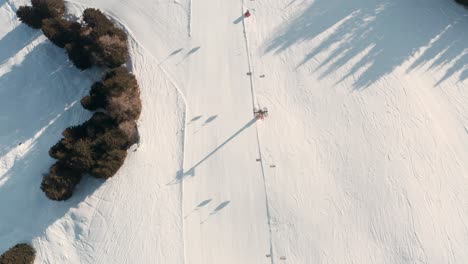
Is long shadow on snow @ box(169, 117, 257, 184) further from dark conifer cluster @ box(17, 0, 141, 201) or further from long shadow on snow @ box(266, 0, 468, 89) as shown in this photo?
long shadow on snow @ box(266, 0, 468, 89)

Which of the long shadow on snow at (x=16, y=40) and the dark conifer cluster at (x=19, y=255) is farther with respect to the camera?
the long shadow on snow at (x=16, y=40)

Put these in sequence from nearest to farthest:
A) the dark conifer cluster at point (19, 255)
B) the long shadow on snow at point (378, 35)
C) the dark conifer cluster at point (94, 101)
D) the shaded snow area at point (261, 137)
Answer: the dark conifer cluster at point (19, 255), the dark conifer cluster at point (94, 101), the shaded snow area at point (261, 137), the long shadow on snow at point (378, 35)

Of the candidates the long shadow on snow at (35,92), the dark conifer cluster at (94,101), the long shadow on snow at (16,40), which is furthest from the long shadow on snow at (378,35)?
the long shadow on snow at (16,40)

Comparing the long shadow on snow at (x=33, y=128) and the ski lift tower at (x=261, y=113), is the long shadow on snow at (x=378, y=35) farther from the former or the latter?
the long shadow on snow at (x=33, y=128)

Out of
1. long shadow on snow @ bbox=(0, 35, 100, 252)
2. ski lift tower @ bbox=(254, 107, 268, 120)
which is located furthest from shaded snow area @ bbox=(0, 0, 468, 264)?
ski lift tower @ bbox=(254, 107, 268, 120)

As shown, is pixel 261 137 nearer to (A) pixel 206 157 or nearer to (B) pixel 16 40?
(A) pixel 206 157

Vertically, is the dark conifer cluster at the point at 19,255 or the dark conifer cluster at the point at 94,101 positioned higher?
the dark conifer cluster at the point at 94,101

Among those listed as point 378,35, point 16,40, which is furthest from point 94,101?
point 378,35
